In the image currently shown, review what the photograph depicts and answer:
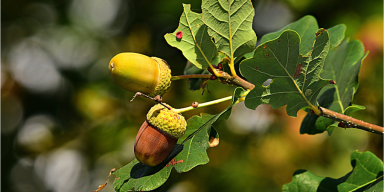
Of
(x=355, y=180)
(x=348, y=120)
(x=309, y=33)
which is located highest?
(x=309, y=33)

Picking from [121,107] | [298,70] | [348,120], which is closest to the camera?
[298,70]

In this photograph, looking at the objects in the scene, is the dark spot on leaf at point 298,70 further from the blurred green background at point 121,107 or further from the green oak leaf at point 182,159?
the blurred green background at point 121,107

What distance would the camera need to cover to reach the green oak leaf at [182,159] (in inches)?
29.2

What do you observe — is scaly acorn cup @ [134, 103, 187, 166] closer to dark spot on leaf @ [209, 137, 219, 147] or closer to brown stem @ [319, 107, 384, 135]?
dark spot on leaf @ [209, 137, 219, 147]

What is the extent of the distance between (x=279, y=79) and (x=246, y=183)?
1752mm

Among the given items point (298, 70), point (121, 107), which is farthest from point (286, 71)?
point (121, 107)

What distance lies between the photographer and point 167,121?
802 millimetres

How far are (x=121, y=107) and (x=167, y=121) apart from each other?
7.44ft

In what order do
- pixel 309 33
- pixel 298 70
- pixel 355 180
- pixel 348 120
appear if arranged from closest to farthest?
pixel 298 70 → pixel 348 120 → pixel 355 180 → pixel 309 33

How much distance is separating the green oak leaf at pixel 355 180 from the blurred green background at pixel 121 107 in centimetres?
132

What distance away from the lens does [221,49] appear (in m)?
0.81

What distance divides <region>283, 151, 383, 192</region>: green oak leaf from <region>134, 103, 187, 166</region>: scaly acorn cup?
0.53 meters

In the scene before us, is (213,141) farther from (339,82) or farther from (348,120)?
(339,82)

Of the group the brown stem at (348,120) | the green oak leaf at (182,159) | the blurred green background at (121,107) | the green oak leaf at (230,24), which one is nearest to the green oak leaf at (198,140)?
the green oak leaf at (182,159)
